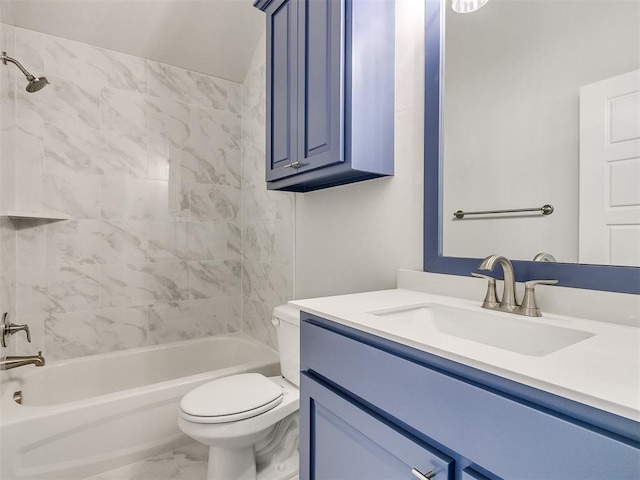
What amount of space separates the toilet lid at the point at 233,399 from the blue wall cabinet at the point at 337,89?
3.14 feet

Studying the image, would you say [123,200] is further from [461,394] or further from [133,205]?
[461,394]

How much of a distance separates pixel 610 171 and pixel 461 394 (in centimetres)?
68

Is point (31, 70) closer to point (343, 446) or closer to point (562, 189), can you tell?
point (343, 446)

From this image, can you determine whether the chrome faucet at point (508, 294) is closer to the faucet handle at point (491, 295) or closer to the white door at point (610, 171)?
the faucet handle at point (491, 295)

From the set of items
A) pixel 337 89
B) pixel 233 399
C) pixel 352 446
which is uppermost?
pixel 337 89

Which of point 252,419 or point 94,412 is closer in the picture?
point 252,419

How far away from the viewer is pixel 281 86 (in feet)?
5.35

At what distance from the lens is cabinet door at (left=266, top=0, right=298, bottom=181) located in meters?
1.54

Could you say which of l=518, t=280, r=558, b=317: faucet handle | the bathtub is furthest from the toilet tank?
l=518, t=280, r=558, b=317: faucet handle

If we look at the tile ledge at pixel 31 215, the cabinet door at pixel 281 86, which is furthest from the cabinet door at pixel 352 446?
the tile ledge at pixel 31 215

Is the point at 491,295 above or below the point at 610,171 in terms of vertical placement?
below

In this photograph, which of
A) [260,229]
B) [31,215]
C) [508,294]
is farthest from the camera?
[260,229]

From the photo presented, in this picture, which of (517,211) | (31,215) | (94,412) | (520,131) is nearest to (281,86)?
(520,131)

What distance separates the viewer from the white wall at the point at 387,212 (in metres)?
1.35
